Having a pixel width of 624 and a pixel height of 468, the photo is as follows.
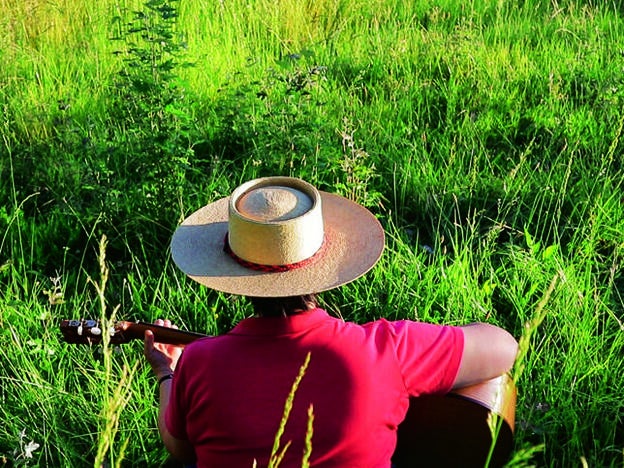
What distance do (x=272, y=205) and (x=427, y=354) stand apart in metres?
0.57

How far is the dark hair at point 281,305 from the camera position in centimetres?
202

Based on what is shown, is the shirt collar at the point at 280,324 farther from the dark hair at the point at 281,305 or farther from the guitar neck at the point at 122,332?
the guitar neck at the point at 122,332

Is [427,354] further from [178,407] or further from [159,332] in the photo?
[159,332]

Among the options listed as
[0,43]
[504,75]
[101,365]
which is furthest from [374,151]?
[0,43]

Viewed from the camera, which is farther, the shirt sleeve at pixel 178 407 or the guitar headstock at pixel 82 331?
the guitar headstock at pixel 82 331

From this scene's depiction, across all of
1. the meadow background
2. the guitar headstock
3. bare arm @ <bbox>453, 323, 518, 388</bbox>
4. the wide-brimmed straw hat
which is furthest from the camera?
the meadow background

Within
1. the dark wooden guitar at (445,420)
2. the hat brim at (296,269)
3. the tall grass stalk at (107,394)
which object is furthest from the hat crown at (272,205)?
the dark wooden guitar at (445,420)

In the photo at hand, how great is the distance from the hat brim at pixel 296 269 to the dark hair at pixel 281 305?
0.02 meters

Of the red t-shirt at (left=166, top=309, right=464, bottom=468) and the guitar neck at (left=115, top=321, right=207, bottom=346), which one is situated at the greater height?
the red t-shirt at (left=166, top=309, right=464, bottom=468)

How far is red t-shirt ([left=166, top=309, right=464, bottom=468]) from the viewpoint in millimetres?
1952

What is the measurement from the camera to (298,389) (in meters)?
1.94

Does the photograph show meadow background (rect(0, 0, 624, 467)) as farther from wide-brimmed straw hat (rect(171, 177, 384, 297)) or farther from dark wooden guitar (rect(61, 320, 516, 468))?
wide-brimmed straw hat (rect(171, 177, 384, 297))

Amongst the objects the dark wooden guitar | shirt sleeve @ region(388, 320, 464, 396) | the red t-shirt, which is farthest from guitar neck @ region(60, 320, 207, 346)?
shirt sleeve @ region(388, 320, 464, 396)

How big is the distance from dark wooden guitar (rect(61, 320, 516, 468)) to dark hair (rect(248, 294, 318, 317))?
1.59 feet
